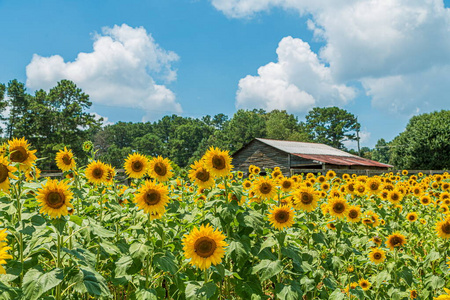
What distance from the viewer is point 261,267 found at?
109 inches

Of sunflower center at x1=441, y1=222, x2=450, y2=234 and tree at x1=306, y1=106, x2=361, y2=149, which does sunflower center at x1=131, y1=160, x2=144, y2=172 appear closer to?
sunflower center at x1=441, y1=222, x2=450, y2=234

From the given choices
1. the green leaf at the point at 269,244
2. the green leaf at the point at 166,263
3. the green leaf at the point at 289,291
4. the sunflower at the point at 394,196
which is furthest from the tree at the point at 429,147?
the green leaf at the point at 166,263

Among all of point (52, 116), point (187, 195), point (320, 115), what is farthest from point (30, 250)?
point (320, 115)

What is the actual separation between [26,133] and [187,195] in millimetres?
41679

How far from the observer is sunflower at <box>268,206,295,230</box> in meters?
3.04

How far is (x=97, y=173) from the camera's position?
3.67 meters

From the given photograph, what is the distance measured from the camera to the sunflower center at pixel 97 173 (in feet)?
12.0

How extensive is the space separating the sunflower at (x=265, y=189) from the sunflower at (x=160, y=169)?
89 centimetres

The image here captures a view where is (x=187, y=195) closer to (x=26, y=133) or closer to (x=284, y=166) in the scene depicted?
(x=284, y=166)

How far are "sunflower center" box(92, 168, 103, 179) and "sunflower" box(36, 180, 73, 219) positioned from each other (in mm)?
1305

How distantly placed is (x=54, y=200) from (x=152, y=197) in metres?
0.73

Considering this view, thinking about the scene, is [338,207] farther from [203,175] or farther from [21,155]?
[21,155]

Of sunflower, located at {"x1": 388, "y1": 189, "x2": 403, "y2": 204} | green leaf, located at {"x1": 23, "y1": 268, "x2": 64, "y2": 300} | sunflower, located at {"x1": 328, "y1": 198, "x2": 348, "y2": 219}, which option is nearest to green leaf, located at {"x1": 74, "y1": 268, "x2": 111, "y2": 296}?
green leaf, located at {"x1": 23, "y1": 268, "x2": 64, "y2": 300}

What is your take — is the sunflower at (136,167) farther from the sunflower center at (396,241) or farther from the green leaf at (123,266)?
the sunflower center at (396,241)
